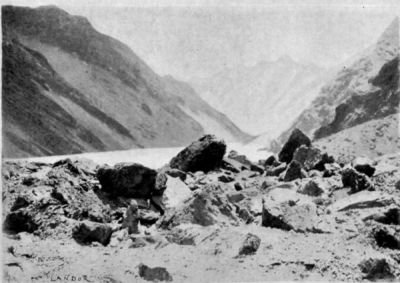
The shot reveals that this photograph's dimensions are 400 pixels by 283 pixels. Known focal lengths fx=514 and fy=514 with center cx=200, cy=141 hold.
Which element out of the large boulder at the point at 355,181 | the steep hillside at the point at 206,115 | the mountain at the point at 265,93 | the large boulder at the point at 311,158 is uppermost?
the mountain at the point at 265,93

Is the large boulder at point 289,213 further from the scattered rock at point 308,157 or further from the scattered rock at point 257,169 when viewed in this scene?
the scattered rock at point 257,169

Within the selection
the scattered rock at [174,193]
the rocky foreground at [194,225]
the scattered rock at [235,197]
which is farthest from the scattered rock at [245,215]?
the scattered rock at [174,193]

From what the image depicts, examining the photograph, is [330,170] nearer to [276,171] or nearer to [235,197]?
[276,171]

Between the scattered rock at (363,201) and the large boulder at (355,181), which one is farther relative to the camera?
the large boulder at (355,181)

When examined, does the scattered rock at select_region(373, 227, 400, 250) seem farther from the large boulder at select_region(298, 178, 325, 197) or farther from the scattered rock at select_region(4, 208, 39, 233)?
the scattered rock at select_region(4, 208, 39, 233)

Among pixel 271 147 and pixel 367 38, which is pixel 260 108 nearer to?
pixel 271 147

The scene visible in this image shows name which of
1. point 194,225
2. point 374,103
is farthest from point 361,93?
point 194,225

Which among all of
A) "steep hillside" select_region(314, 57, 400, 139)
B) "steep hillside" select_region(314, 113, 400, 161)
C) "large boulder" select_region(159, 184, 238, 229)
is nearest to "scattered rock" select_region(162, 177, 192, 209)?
"large boulder" select_region(159, 184, 238, 229)
